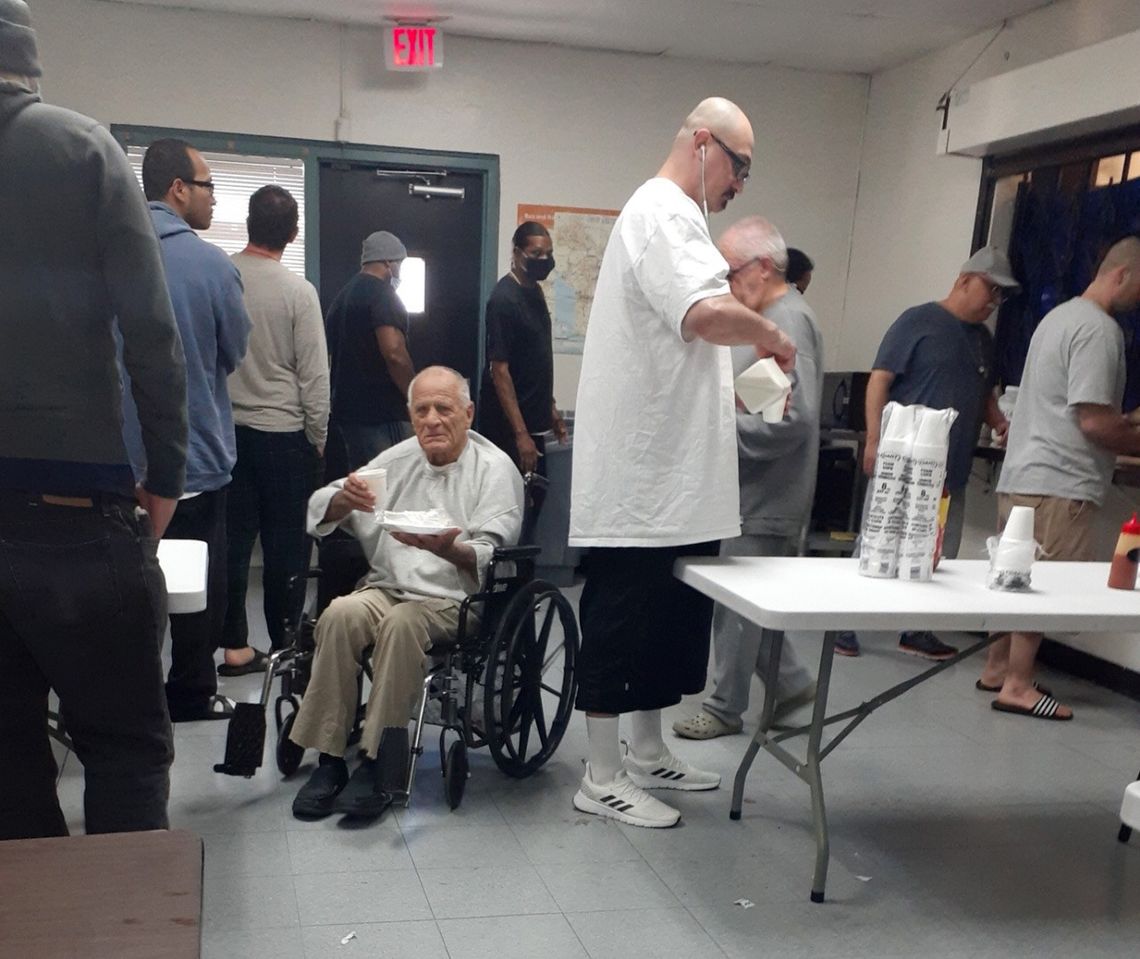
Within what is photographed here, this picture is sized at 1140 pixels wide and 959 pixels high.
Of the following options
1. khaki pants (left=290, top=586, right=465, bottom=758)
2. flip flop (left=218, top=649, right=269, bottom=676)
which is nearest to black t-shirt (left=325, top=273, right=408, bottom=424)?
flip flop (left=218, top=649, right=269, bottom=676)

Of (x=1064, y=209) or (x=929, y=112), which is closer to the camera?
(x=1064, y=209)

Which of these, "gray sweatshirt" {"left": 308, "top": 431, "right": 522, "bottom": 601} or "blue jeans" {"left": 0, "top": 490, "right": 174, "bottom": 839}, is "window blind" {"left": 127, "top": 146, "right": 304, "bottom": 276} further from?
"blue jeans" {"left": 0, "top": 490, "right": 174, "bottom": 839}

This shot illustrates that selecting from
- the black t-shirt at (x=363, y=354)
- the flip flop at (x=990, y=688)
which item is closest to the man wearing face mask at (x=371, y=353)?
the black t-shirt at (x=363, y=354)

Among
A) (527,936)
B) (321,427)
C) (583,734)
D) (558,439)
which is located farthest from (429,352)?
(527,936)

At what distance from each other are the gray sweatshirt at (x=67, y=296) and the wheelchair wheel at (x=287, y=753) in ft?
4.19

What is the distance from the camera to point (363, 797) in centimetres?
240

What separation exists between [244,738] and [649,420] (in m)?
1.16

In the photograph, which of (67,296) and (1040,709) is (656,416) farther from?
(1040,709)

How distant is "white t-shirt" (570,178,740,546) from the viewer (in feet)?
7.27

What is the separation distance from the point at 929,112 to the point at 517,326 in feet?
7.79

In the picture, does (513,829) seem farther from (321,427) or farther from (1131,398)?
(1131,398)

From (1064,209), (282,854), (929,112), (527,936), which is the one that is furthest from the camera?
(929,112)

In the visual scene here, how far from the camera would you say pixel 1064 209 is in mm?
4203

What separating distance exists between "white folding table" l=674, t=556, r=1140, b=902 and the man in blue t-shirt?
52.0 inches
